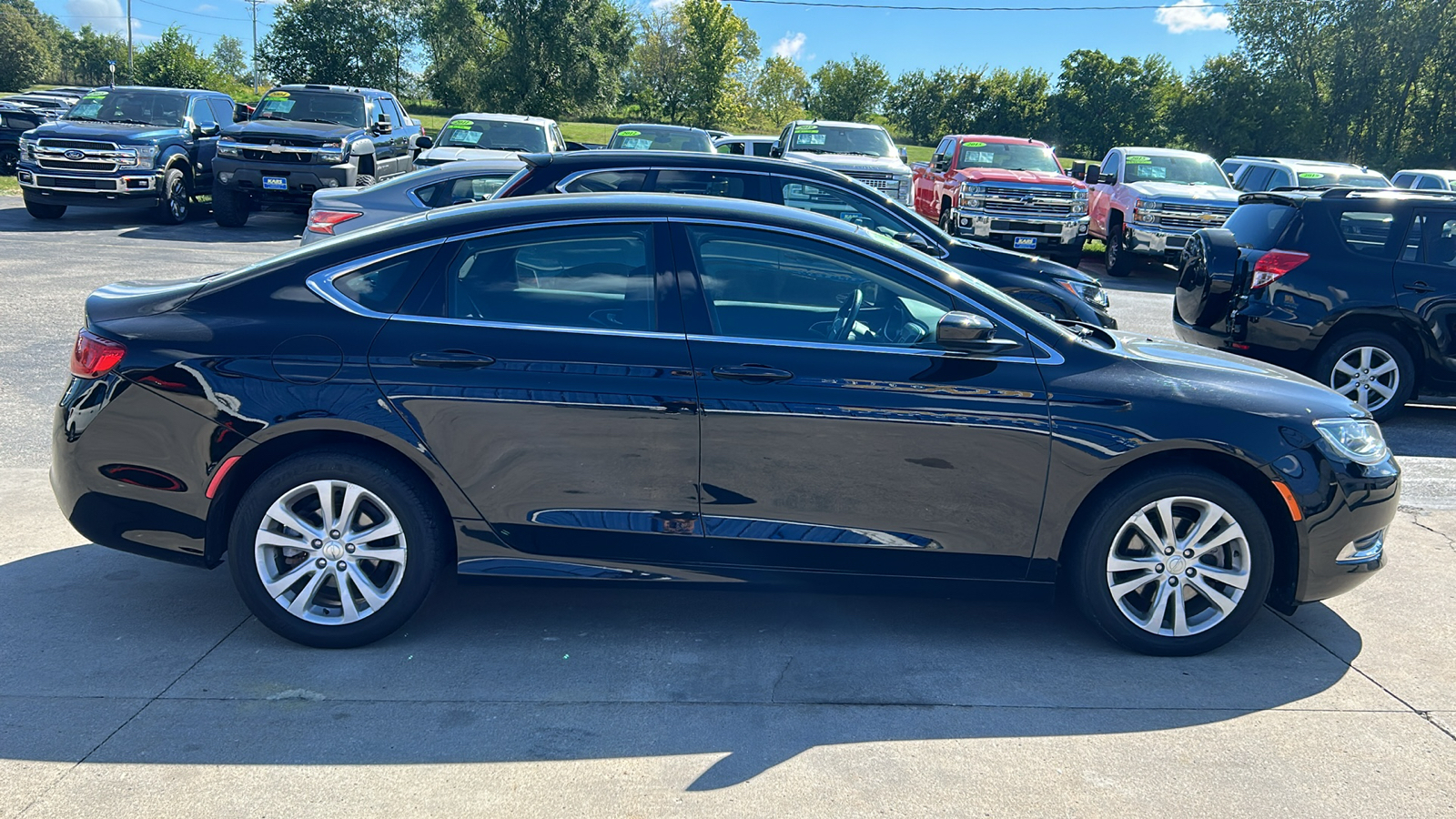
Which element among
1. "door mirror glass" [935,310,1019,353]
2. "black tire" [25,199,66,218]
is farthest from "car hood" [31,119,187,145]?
"door mirror glass" [935,310,1019,353]

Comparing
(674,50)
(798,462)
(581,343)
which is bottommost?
(798,462)

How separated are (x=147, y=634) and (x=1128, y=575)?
12.4 feet

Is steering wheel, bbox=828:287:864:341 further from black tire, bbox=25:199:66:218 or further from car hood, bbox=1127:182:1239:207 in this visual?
black tire, bbox=25:199:66:218

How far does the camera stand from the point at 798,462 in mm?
4176

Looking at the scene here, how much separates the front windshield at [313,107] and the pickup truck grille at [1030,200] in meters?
10.3

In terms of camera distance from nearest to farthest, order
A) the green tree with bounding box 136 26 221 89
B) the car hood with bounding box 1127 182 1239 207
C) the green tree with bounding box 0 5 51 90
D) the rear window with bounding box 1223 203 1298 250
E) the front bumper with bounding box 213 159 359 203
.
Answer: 1. the rear window with bounding box 1223 203 1298 250
2. the front bumper with bounding box 213 159 359 203
3. the car hood with bounding box 1127 182 1239 207
4. the green tree with bounding box 136 26 221 89
5. the green tree with bounding box 0 5 51 90

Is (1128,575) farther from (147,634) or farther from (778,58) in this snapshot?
(778,58)

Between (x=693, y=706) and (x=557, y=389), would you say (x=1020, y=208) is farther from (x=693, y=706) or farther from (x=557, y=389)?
(x=693, y=706)

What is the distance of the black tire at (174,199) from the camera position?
18.3m

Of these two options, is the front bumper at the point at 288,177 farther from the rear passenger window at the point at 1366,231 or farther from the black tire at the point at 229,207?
the rear passenger window at the point at 1366,231

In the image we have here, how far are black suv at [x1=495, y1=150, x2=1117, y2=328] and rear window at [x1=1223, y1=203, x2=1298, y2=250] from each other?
1.26 meters

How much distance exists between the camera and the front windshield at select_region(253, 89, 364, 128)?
1830 cm

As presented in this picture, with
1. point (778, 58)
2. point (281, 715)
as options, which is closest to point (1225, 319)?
point (281, 715)

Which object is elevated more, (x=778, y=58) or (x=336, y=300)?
(x=778, y=58)
